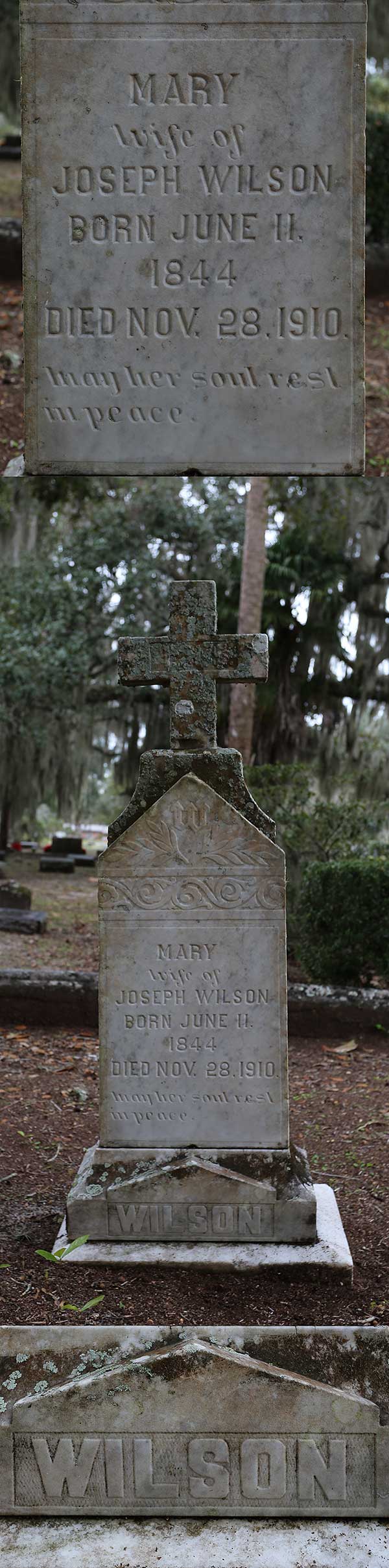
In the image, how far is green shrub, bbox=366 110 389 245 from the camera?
11.7 meters

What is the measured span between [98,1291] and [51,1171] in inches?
52.6

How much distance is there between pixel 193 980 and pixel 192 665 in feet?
3.73

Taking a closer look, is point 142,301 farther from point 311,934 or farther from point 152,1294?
point 311,934

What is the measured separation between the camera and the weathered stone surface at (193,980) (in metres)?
3.93

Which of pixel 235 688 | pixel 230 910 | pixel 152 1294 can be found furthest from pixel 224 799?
pixel 235 688

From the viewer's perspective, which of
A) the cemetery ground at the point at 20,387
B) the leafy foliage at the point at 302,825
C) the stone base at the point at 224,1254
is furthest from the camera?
the cemetery ground at the point at 20,387

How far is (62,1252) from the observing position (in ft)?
12.4

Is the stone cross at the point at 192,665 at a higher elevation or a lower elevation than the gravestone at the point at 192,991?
higher

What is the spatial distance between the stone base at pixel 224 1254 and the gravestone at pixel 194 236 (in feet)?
8.31

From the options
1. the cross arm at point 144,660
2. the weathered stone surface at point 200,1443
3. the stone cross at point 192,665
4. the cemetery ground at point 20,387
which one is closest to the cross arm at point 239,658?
the stone cross at point 192,665

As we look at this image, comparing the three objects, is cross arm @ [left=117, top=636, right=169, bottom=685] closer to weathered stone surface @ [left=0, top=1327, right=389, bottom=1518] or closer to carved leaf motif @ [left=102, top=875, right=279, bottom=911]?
carved leaf motif @ [left=102, top=875, right=279, bottom=911]

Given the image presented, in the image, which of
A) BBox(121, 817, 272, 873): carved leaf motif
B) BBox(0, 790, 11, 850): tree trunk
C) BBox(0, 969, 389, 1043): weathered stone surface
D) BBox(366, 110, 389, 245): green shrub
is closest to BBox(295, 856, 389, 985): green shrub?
BBox(0, 969, 389, 1043): weathered stone surface

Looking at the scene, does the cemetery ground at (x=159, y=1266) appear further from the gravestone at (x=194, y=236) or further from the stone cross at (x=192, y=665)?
the gravestone at (x=194, y=236)

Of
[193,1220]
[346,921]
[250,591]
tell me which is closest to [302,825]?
[346,921]
